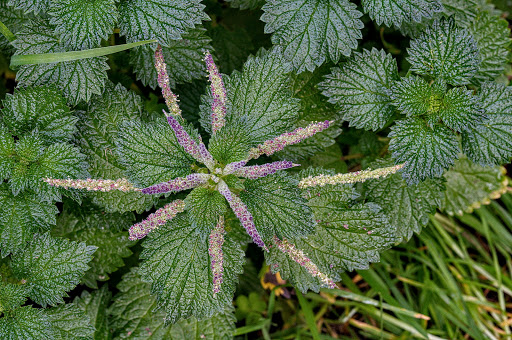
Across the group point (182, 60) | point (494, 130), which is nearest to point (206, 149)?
point (182, 60)

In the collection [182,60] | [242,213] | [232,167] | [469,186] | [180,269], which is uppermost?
[182,60]

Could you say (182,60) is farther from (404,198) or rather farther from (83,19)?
(404,198)

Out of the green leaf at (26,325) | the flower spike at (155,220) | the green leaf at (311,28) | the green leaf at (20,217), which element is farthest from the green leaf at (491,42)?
the green leaf at (26,325)

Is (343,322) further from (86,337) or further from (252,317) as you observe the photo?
(86,337)

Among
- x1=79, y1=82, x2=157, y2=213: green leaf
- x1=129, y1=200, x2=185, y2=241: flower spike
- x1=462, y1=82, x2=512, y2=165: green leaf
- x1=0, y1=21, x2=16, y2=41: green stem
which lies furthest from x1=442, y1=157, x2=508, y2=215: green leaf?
x1=0, y1=21, x2=16, y2=41: green stem

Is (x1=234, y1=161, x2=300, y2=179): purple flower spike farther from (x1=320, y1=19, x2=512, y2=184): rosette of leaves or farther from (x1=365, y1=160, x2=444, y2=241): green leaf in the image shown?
(x1=365, y1=160, x2=444, y2=241): green leaf

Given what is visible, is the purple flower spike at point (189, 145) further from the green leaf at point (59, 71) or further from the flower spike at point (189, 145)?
the green leaf at point (59, 71)

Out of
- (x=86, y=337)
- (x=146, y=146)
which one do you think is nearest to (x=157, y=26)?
(x=146, y=146)

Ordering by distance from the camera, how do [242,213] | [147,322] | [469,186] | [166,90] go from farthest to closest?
[469,186]
[147,322]
[166,90]
[242,213]
